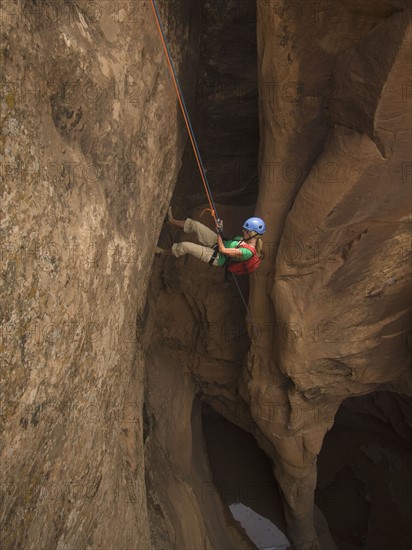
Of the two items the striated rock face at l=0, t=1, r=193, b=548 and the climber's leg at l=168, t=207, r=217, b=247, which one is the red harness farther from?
the striated rock face at l=0, t=1, r=193, b=548

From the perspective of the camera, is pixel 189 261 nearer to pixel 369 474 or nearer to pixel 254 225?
pixel 254 225

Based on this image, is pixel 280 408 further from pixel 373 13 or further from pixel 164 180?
pixel 373 13

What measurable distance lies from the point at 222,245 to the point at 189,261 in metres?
1.88

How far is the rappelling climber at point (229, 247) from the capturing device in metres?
4.83

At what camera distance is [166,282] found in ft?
22.3

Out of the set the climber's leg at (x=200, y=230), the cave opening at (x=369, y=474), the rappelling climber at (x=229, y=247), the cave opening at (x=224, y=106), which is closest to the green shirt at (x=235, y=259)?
the rappelling climber at (x=229, y=247)

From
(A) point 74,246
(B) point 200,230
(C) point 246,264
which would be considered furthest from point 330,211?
(A) point 74,246

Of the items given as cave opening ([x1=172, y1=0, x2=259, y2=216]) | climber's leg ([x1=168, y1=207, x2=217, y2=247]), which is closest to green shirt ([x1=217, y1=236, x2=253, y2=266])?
climber's leg ([x1=168, y1=207, x2=217, y2=247])

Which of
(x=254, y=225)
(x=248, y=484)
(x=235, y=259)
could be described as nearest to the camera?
(x=254, y=225)

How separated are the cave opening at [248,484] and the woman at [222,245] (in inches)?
200

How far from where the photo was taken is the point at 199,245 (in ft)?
16.9

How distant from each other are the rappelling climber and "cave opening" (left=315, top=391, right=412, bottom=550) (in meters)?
6.09

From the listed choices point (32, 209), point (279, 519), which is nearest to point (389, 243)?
point (32, 209)

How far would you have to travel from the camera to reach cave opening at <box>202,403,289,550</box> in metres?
8.62
